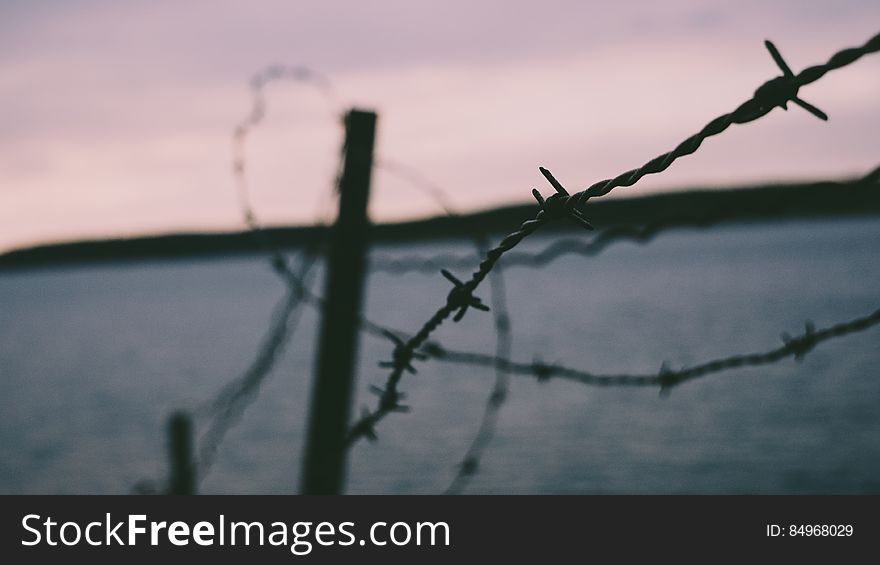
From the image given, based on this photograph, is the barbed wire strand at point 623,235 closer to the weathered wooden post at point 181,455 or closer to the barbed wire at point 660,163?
the barbed wire at point 660,163

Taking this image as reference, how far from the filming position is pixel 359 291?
2072 mm

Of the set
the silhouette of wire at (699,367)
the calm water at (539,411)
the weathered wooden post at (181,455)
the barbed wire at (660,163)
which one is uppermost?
the calm water at (539,411)

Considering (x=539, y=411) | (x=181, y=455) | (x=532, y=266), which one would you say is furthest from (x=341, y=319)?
(x=539, y=411)

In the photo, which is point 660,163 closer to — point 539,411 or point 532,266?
point 532,266

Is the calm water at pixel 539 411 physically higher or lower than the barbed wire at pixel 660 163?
higher

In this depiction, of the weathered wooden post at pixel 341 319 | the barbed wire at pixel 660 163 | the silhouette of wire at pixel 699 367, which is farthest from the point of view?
the weathered wooden post at pixel 341 319

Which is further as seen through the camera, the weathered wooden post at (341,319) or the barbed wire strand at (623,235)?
the weathered wooden post at (341,319)

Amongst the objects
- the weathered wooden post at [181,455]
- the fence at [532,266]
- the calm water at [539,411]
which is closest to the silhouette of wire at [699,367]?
the fence at [532,266]

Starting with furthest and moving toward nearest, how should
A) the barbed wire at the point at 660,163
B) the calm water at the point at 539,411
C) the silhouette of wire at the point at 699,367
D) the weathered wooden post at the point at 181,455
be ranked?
the calm water at the point at 539,411 < the weathered wooden post at the point at 181,455 < the silhouette of wire at the point at 699,367 < the barbed wire at the point at 660,163

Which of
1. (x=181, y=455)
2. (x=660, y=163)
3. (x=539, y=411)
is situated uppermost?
(x=539, y=411)

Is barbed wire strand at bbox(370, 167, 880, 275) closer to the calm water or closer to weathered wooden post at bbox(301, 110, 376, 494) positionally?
weathered wooden post at bbox(301, 110, 376, 494)

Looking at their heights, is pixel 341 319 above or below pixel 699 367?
above

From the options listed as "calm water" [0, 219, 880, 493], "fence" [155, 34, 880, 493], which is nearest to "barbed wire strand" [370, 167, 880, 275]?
"fence" [155, 34, 880, 493]
